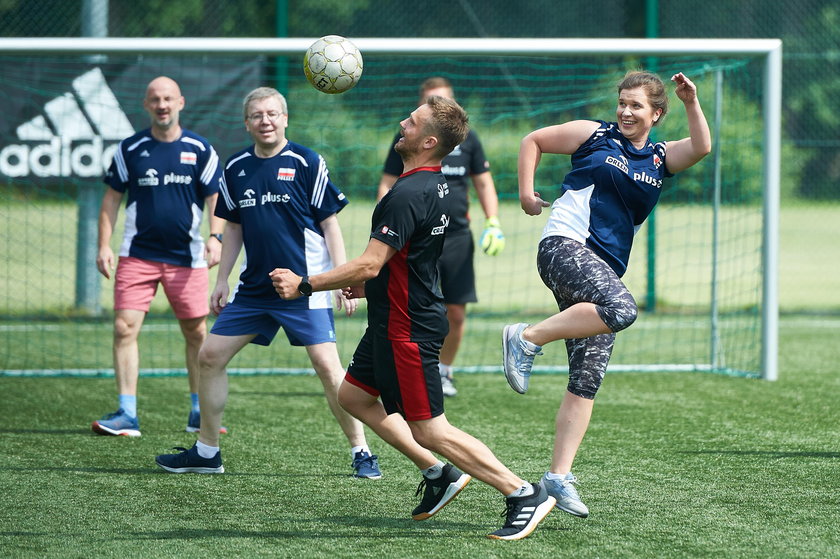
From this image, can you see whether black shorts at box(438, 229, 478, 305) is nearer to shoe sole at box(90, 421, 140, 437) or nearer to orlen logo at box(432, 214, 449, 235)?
shoe sole at box(90, 421, 140, 437)

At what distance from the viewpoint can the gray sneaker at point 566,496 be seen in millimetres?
4383

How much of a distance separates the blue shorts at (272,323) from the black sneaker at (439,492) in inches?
45.9

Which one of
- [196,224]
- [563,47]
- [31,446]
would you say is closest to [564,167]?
[563,47]

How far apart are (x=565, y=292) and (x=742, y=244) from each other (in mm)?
8189

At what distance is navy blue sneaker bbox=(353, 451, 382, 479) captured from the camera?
5.34 metres

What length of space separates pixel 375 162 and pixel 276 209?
8.34 m

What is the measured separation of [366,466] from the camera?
5.36m

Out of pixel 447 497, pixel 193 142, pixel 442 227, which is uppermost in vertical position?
pixel 193 142

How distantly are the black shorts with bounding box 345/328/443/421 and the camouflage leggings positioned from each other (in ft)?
1.95

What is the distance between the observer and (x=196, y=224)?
21.3 ft

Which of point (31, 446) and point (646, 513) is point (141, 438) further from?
point (646, 513)

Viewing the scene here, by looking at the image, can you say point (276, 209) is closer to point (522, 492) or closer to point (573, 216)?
point (573, 216)

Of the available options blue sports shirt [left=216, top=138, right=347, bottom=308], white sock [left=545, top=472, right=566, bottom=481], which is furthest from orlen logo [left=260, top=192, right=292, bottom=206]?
white sock [left=545, top=472, right=566, bottom=481]

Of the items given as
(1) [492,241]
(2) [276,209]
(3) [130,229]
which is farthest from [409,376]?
(1) [492,241]
